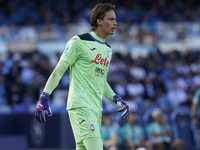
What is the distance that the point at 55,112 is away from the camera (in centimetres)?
1186

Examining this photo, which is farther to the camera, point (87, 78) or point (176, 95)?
point (176, 95)

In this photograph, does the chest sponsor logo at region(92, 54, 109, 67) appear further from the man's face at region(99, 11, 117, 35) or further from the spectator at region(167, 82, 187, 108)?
the spectator at region(167, 82, 187, 108)

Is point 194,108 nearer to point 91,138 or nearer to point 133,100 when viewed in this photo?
point 133,100

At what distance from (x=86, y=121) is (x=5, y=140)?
3.87m

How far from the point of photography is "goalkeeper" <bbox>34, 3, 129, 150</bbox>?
437cm

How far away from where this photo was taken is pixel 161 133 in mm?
10727

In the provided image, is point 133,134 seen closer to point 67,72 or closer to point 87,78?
point 67,72

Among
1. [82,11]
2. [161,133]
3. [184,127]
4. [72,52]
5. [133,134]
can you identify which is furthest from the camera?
[82,11]

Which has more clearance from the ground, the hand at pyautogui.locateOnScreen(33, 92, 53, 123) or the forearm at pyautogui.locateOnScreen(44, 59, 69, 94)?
the forearm at pyautogui.locateOnScreen(44, 59, 69, 94)

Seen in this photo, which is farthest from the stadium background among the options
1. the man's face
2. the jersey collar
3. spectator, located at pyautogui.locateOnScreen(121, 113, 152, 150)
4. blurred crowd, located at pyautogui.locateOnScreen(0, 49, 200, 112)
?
the man's face

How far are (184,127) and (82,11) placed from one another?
32.1 ft

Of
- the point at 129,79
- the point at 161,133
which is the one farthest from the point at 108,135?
the point at 129,79

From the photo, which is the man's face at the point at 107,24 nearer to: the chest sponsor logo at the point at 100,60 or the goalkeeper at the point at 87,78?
the goalkeeper at the point at 87,78

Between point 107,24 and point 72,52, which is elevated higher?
point 107,24
